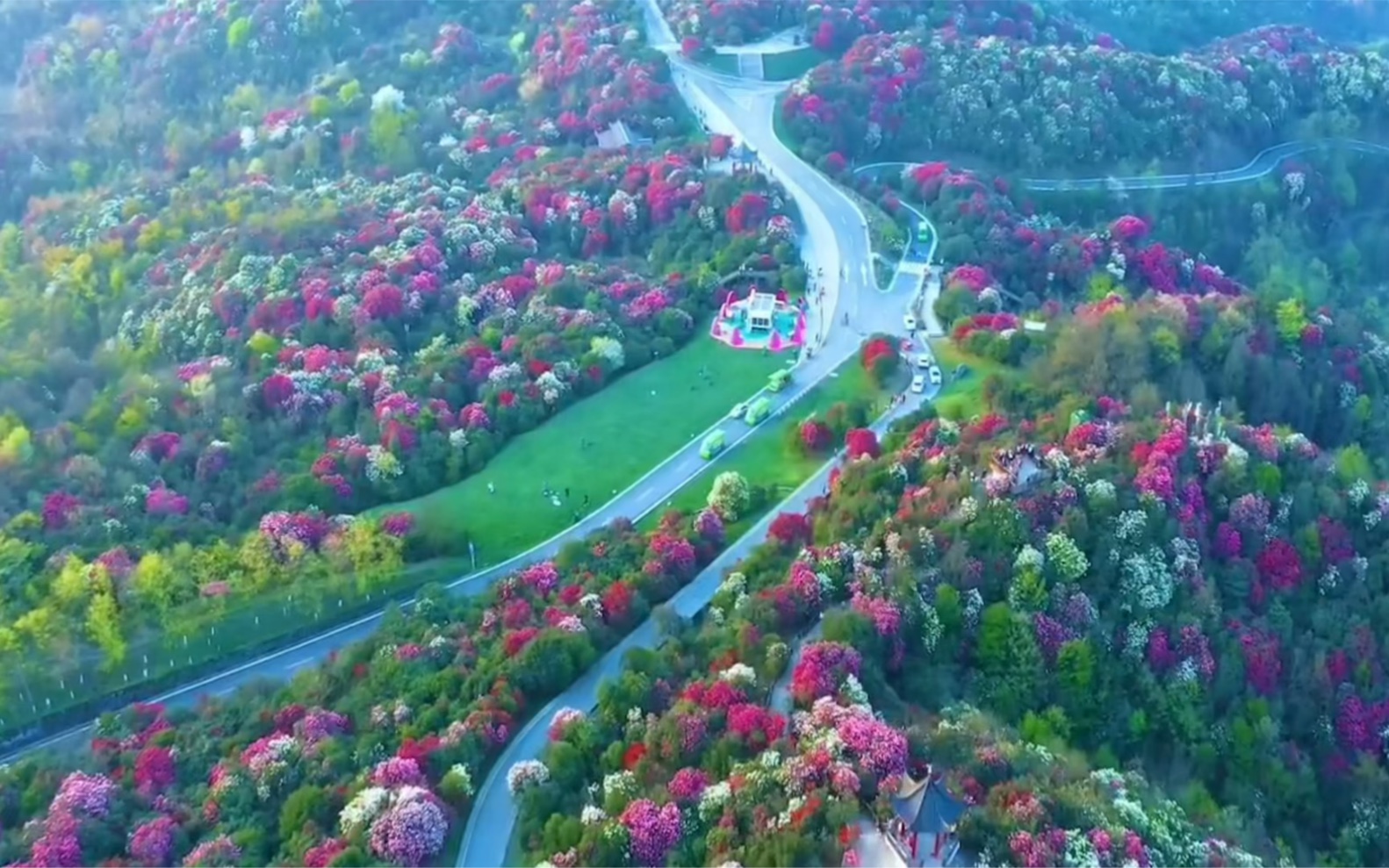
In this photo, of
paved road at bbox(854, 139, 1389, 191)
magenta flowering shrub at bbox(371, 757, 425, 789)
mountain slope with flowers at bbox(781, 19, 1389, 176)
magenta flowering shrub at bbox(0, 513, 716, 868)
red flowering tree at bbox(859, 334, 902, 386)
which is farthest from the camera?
paved road at bbox(854, 139, 1389, 191)

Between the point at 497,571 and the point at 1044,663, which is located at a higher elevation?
the point at 1044,663

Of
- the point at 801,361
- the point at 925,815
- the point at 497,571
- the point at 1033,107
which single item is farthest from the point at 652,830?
the point at 1033,107

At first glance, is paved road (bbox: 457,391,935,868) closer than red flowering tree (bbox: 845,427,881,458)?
Yes

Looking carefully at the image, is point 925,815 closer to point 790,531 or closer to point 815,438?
point 790,531

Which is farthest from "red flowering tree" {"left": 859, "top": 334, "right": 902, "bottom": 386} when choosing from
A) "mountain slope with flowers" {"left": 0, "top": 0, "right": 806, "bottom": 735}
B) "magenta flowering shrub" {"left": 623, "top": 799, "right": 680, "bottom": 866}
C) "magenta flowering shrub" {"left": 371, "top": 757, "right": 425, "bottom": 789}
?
"magenta flowering shrub" {"left": 371, "top": 757, "right": 425, "bottom": 789}

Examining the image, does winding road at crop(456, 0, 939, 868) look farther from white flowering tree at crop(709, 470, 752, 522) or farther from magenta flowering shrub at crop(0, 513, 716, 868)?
white flowering tree at crop(709, 470, 752, 522)

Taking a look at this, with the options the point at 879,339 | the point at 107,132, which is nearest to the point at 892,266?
the point at 879,339
